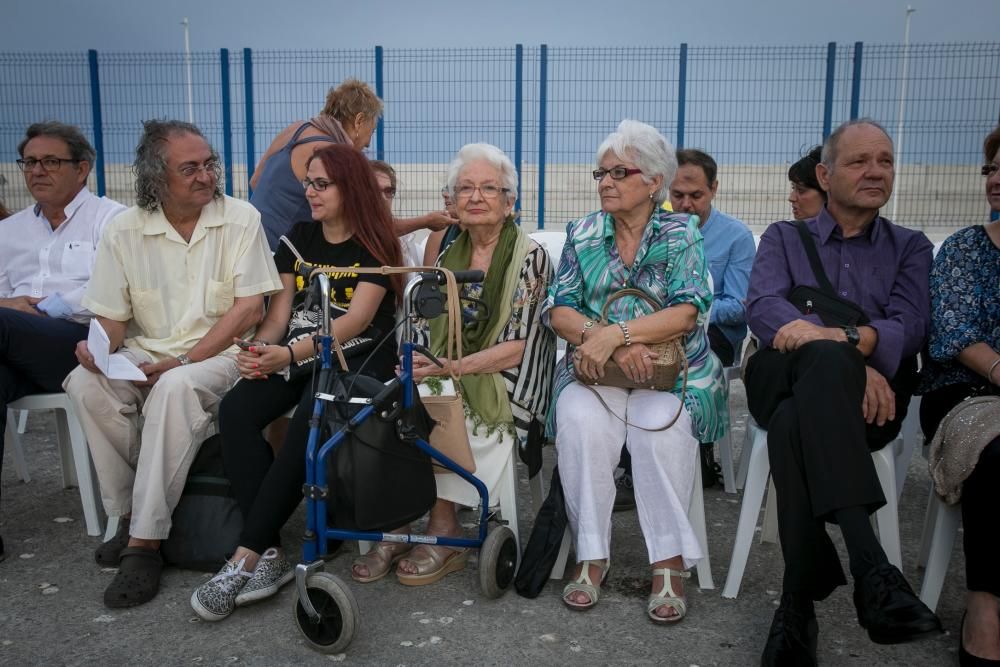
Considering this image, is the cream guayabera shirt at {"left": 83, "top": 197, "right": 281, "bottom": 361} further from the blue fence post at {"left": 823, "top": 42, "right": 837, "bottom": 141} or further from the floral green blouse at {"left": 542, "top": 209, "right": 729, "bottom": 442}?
the blue fence post at {"left": 823, "top": 42, "right": 837, "bottom": 141}

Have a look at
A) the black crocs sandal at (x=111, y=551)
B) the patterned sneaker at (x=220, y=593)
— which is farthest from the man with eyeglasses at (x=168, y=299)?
the patterned sneaker at (x=220, y=593)

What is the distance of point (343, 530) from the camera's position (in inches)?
102

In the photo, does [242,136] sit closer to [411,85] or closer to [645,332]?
[411,85]

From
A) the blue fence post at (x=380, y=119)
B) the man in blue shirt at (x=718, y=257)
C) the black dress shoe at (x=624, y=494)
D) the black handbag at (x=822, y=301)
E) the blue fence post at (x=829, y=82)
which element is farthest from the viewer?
the blue fence post at (x=380, y=119)

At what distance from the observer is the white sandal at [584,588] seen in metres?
2.73

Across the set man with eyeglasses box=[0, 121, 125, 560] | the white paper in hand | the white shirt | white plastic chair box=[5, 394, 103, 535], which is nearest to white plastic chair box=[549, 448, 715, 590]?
the white paper in hand

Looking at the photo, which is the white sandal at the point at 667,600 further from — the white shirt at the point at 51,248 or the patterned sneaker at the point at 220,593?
the white shirt at the point at 51,248

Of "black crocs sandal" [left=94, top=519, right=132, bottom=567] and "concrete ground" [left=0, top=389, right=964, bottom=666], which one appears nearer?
"concrete ground" [left=0, top=389, right=964, bottom=666]

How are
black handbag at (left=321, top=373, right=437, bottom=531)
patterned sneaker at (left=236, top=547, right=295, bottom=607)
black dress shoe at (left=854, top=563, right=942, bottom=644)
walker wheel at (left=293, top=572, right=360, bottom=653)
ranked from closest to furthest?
1. black dress shoe at (left=854, top=563, right=942, bottom=644)
2. walker wheel at (left=293, top=572, right=360, bottom=653)
3. black handbag at (left=321, top=373, right=437, bottom=531)
4. patterned sneaker at (left=236, top=547, right=295, bottom=607)

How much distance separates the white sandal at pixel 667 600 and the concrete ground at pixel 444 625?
0.03 metres

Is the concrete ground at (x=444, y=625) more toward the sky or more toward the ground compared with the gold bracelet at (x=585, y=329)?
more toward the ground

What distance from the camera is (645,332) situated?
A: 2.87 metres

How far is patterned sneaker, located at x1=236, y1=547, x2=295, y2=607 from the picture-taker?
2.71 meters

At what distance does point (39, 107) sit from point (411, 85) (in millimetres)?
4185
